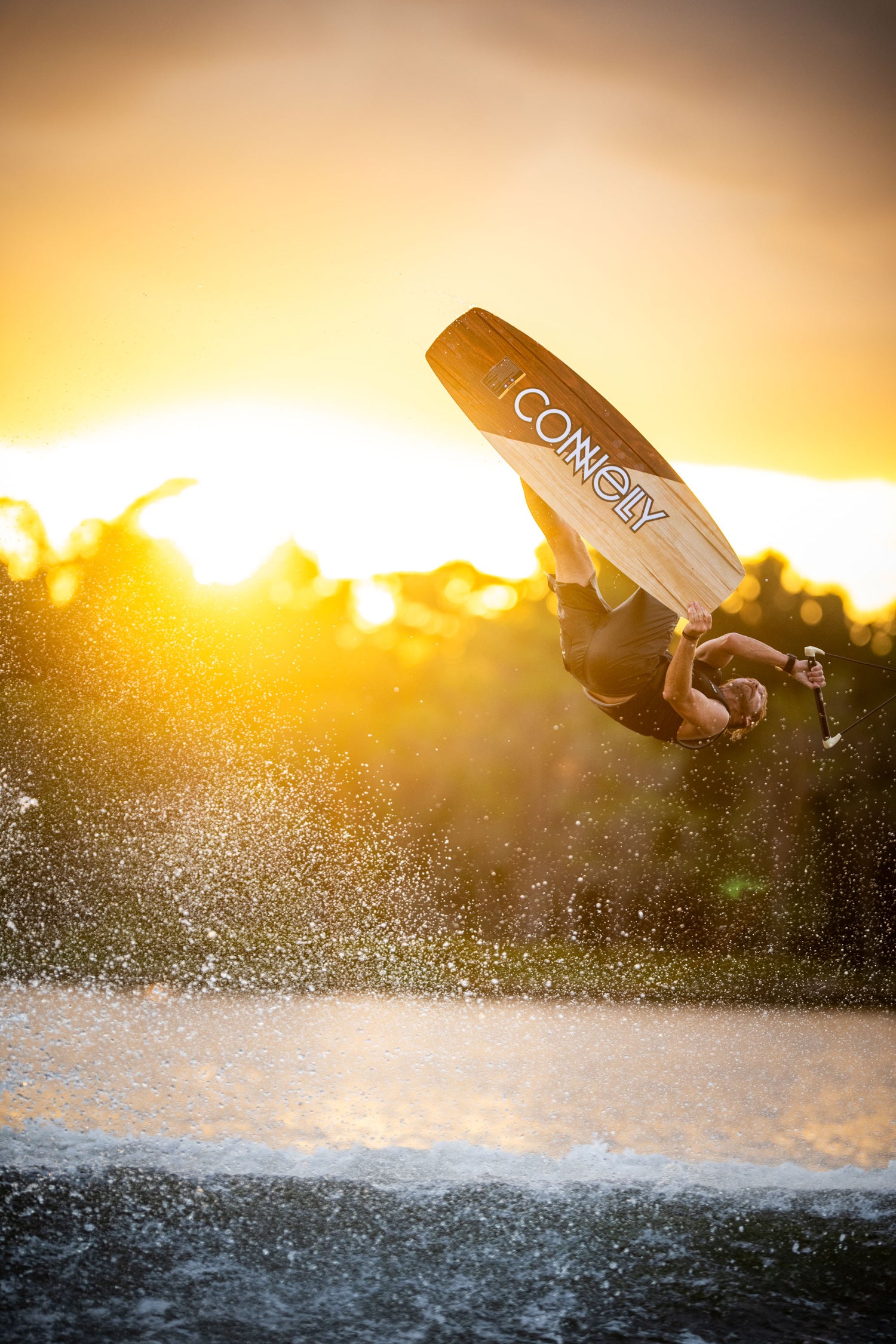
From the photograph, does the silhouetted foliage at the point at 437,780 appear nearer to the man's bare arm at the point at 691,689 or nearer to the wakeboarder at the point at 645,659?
the wakeboarder at the point at 645,659

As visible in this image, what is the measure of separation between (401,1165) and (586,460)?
15.5ft

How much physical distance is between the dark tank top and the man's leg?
2.09ft

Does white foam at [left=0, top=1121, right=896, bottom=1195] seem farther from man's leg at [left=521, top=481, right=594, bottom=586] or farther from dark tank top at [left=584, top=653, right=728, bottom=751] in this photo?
man's leg at [left=521, top=481, right=594, bottom=586]

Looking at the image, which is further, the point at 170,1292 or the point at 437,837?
the point at 437,837

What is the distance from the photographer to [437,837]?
Result: 678 inches

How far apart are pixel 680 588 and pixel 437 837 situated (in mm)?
11956

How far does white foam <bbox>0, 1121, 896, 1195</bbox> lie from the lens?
661 centimetres

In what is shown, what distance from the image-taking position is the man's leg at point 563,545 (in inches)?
233

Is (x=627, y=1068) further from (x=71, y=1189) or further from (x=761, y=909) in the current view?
(x=71, y=1189)

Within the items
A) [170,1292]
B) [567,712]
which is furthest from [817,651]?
[567,712]

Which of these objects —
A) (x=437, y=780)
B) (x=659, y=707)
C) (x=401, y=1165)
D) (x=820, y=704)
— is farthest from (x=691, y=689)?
(x=437, y=780)

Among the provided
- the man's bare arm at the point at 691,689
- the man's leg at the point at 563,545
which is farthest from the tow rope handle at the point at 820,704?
the man's leg at the point at 563,545

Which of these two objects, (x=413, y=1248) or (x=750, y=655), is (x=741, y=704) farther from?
(x=413, y=1248)

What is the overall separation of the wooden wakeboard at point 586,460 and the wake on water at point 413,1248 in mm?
3384
